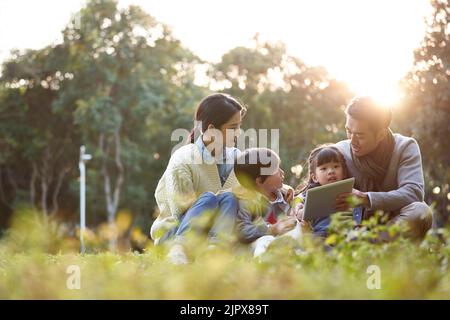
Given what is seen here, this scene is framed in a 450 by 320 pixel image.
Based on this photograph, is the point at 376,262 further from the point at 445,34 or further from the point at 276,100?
the point at 276,100

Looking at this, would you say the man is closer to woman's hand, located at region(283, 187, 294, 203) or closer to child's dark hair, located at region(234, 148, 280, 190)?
woman's hand, located at region(283, 187, 294, 203)

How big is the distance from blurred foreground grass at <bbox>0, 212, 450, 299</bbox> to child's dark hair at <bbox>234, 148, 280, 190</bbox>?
6.82 feet

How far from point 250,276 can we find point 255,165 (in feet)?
9.92

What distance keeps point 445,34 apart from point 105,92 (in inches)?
880

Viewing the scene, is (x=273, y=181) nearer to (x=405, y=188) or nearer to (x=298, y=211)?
(x=298, y=211)

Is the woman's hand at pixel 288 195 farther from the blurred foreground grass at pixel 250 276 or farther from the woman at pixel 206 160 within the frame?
the blurred foreground grass at pixel 250 276

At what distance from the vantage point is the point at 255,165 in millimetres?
6664

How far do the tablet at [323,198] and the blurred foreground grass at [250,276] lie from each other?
141 centimetres

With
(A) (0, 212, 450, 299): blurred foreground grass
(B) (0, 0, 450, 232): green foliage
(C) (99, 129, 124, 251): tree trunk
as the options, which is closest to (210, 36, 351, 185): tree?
(B) (0, 0, 450, 232): green foliage

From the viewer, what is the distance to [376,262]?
409cm

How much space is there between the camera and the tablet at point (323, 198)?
5.98m

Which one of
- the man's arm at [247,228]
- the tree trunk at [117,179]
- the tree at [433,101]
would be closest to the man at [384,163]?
the man's arm at [247,228]

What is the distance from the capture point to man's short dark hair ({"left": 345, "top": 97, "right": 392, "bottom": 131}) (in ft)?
22.0

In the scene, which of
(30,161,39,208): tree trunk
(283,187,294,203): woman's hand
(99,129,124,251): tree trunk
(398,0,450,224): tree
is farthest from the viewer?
(30,161,39,208): tree trunk
